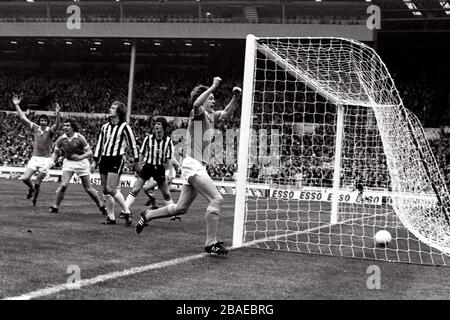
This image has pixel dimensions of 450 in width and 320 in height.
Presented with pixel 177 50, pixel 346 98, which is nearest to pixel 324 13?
pixel 177 50

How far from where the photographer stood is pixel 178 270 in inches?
274

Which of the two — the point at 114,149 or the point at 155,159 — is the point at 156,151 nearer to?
the point at 155,159

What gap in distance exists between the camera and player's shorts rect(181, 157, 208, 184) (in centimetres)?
813

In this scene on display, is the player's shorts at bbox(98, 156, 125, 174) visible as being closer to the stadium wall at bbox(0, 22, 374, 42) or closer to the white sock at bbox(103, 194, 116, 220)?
the white sock at bbox(103, 194, 116, 220)

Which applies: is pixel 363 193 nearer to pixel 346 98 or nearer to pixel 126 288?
pixel 346 98

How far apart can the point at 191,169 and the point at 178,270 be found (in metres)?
1.62

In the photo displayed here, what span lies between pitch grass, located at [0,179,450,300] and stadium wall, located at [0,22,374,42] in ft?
91.6

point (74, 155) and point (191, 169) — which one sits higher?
point (74, 155)

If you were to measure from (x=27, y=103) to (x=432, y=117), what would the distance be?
2735 centimetres

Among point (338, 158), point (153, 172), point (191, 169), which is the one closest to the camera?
point (191, 169)

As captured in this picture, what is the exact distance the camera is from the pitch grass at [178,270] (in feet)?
19.2

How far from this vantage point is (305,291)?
6.16 m

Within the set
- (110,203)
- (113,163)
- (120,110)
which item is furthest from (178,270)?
(120,110)

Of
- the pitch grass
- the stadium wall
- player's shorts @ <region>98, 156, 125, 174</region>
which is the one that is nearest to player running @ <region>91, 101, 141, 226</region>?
player's shorts @ <region>98, 156, 125, 174</region>
